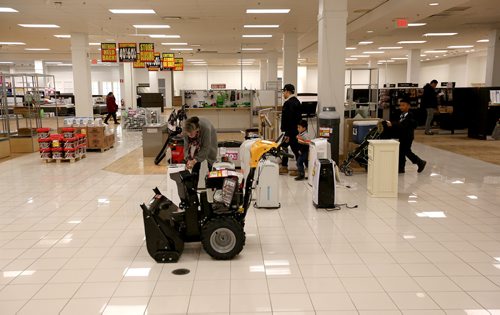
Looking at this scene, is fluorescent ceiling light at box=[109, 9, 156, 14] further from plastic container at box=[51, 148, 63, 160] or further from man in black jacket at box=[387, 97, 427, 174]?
man in black jacket at box=[387, 97, 427, 174]

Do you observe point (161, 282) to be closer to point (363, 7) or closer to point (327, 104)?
point (327, 104)

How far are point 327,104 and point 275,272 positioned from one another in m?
5.67

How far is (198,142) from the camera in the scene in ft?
18.8

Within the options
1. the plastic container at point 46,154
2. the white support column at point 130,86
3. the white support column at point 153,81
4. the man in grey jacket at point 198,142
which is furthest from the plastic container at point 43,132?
the white support column at point 153,81

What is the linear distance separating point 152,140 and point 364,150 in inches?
213

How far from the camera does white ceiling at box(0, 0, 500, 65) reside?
10.2 m

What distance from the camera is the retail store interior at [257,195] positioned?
12.2ft

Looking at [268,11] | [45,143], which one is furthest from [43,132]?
[268,11]

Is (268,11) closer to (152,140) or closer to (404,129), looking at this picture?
(152,140)

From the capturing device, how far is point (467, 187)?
7.57 meters

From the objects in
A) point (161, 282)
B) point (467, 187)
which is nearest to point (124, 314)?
point (161, 282)

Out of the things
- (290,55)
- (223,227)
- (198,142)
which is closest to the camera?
(223,227)

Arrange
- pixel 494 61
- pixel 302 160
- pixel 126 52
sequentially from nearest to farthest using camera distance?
pixel 302 160 → pixel 126 52 → pixel 494 61

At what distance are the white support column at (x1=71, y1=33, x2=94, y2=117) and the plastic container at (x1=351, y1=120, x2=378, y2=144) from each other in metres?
9.37
